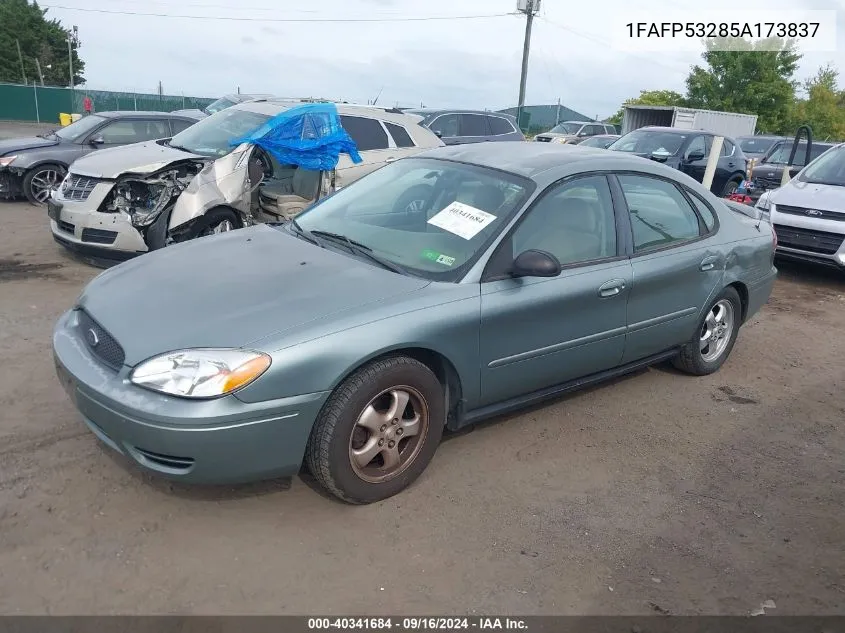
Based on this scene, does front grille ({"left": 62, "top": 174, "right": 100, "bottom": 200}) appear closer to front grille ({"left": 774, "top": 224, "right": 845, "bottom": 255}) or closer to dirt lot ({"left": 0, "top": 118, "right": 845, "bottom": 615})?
dirt lot ({"left": 0, "top": 118, "right": 845, "bottom": 615})

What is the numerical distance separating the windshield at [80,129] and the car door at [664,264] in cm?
894

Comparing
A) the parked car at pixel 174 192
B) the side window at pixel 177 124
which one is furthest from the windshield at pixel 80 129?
the parked car at pixel 174 192

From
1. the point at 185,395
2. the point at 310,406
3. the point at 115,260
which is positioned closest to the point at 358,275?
the point at 310,406

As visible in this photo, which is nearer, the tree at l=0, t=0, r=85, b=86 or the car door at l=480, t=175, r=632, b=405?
the car door at l=480, t=175, r=632, b=405

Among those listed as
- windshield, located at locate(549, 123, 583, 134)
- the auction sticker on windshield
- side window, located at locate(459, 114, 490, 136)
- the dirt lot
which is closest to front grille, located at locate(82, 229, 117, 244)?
the dirt lot

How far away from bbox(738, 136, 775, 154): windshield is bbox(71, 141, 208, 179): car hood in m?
17.2

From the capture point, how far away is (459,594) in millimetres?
2750

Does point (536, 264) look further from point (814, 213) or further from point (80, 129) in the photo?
point (80, 129)

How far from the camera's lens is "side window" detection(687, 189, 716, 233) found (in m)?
4.79

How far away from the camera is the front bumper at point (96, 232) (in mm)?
6656

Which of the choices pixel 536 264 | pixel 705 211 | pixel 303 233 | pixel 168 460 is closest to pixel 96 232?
pixel 303 233

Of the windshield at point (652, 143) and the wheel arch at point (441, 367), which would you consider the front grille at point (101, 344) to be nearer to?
the wheel arch at point (441, 367)

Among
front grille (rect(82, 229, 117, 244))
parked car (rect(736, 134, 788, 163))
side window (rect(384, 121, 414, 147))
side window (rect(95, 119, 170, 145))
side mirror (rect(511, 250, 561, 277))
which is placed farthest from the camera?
parked car (rect(736, 134, 788, 163))

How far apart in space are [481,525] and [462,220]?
1.59 metres
